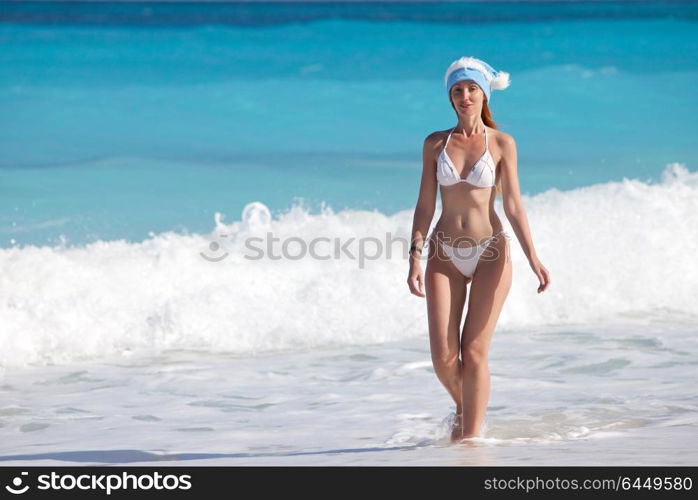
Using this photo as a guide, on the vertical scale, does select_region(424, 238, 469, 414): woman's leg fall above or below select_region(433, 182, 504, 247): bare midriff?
below

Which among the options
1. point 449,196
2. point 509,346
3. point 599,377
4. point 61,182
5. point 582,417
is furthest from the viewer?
point 61,182

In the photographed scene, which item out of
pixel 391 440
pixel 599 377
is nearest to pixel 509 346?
pixel 599 377

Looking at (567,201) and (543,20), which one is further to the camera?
(543,20)

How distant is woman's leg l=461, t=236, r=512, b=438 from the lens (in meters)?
3.74

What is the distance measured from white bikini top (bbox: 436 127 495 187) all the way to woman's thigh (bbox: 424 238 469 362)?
25cm

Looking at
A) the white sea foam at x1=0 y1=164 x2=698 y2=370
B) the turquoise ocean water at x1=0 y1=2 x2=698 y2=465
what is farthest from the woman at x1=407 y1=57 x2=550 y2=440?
the white sea foam at x1=0 y1=164 x2=698 y2=370

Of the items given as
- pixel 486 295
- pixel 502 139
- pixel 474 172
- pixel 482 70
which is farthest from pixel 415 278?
pixel 482 70

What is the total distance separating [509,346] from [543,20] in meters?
9.98

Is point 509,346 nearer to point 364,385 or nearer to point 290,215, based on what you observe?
point 364,385

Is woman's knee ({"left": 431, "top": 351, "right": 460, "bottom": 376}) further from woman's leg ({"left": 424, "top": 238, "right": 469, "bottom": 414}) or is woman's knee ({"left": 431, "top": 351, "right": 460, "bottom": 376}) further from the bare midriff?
the bare midriff

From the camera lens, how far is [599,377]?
5.39 meters

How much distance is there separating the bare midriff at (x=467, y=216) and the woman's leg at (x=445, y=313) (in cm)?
7

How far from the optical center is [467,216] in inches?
149
